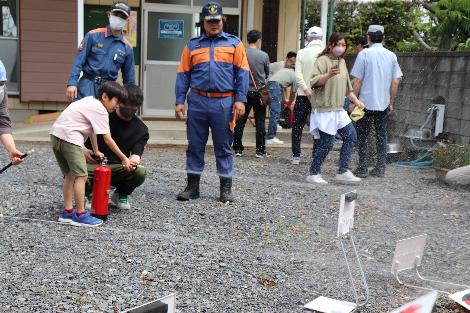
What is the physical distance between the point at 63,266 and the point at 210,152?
6359 millimetres

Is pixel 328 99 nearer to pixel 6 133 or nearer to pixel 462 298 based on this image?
pixel 6 133

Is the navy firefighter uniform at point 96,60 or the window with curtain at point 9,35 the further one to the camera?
the window with curtain at point 9,35

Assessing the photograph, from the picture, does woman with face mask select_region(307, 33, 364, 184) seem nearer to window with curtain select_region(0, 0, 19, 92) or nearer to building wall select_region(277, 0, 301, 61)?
building wall select_region(277, 0, 301, 61)

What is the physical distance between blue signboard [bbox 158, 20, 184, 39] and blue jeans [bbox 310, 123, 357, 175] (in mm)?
5376

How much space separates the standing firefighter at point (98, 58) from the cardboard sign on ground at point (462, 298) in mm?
3840

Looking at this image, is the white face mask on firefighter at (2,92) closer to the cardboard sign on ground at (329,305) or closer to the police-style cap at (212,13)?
the police-style cap at (212,13)

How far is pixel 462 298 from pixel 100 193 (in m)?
3.09

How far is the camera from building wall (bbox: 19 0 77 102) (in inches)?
485

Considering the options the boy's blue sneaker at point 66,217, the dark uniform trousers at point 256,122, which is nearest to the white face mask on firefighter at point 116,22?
the boy's blue sneaker at point 66,217

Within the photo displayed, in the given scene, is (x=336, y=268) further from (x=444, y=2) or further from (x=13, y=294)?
(x=444, y=2)

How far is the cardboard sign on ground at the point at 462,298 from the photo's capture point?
440 centimetres

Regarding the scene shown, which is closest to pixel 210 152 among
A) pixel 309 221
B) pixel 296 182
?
pixel 296 182

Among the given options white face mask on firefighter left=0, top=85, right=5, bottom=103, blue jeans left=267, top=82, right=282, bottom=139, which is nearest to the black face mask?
white face mask on firefighter left=0, top=85, right=5, bottom=103

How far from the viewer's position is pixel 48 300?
167 inches
